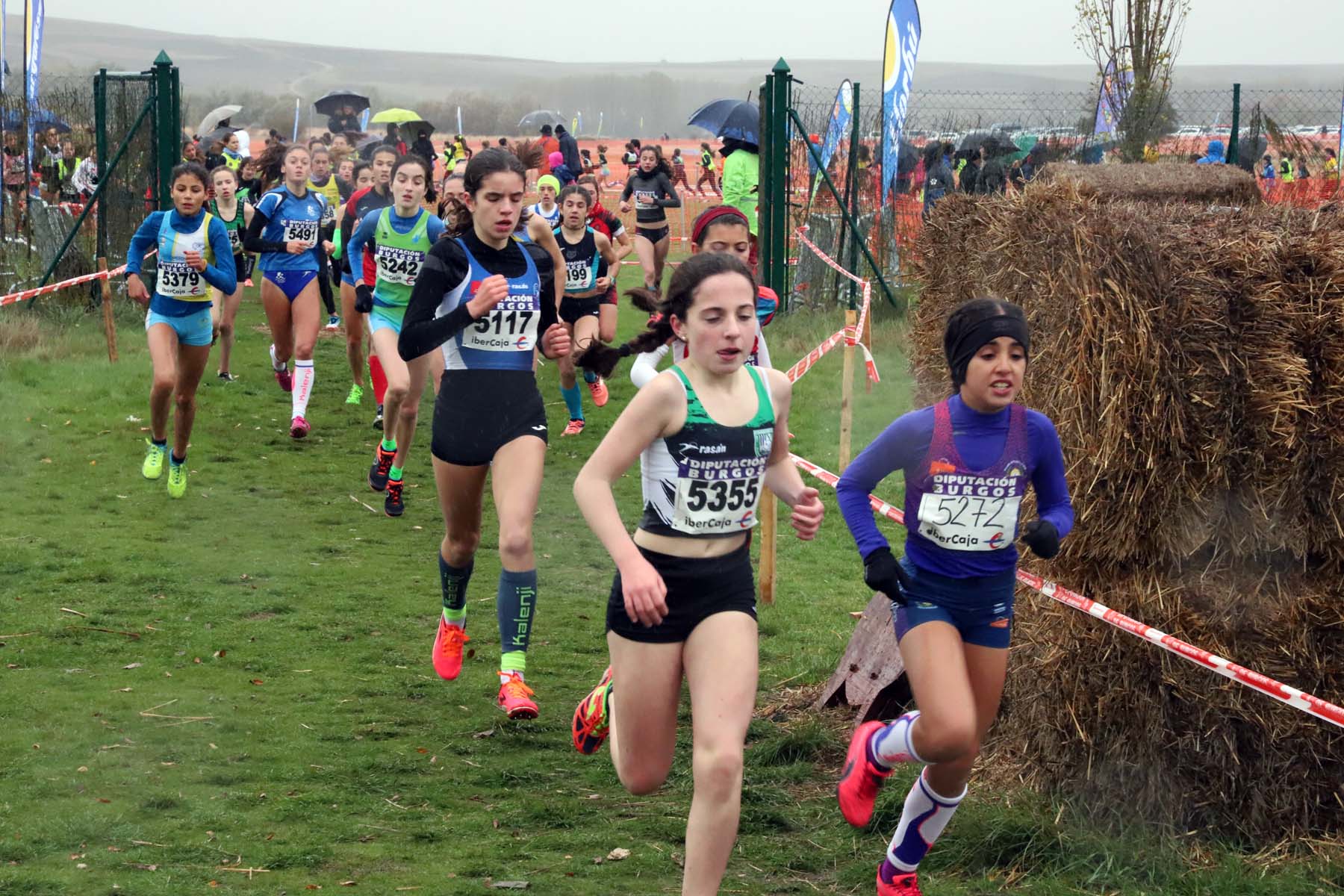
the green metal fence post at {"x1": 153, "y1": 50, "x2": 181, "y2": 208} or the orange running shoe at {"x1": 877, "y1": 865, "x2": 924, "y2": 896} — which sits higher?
the green metal fence post at {"x1": 153, "y1": 50, "x2": 181, "y2": 208}

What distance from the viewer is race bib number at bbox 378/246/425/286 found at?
385 inches

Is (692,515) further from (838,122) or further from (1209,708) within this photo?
(838,122)

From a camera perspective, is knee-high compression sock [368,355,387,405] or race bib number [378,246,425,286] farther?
knee-high compression sock [368,355,387,405]

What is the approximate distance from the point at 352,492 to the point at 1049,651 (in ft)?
22.8

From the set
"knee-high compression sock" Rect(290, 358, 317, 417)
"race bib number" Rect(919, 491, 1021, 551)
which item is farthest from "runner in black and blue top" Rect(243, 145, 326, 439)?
"race bib number" Rect(919, 491, 1021, 551)

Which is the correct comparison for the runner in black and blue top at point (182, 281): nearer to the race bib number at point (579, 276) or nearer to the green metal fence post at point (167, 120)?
the race bib number at point (579, 276)

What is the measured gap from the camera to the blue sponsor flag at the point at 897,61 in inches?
587

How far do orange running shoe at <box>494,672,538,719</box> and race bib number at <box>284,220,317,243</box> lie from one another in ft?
23.6

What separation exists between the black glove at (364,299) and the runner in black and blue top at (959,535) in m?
5.77

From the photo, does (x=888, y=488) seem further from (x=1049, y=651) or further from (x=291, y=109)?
(x=291, y=109)

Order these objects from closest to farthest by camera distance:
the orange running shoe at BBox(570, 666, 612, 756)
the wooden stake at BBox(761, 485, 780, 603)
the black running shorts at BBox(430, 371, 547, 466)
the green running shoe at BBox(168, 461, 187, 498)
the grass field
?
the grass field
the orange running shoe at BBox(570, 666, 612, 756)
the black running shorts at BBox(430, 371, 547, 466)
the wooden stake at BBox(761, 485, 780, 603)
the green running shoe at BBox(168, 461, 187, 498)

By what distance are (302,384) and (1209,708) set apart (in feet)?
29.2

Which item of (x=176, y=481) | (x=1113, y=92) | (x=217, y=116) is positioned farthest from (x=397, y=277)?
(x=217, y=116)

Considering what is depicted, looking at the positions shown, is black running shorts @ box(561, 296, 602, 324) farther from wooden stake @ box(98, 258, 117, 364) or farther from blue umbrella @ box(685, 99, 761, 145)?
blue umbrella @ box(685, 99, 761, 145)
